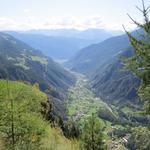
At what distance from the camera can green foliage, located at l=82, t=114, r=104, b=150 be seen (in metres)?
55.2

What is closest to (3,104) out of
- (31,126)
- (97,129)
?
(31,126)

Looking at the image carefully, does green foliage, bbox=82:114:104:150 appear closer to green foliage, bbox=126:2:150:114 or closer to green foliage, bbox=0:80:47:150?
green foliage, bbox=0:80:47:150

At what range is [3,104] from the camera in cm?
2478

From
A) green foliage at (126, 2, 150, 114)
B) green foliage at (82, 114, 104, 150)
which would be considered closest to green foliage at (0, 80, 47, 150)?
green foliage at (126, 2, 150, 114)

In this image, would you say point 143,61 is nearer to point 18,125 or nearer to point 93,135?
point 18,125

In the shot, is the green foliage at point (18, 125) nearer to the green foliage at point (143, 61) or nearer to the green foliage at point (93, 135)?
the green foliage at point (143, 61)

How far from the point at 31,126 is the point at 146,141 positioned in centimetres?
778

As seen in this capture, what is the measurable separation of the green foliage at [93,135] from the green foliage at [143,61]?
102 ft

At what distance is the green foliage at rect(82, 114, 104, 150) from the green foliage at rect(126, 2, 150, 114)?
31.2 meters

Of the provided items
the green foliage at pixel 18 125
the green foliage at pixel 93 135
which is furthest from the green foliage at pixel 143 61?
the green foliage at pixel 93 135

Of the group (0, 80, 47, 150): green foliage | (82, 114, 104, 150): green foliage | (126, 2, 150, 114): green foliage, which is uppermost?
(126, 2, 150, 114): green foliage

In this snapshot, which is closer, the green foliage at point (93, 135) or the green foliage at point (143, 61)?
the green foliage at point (143, 61)

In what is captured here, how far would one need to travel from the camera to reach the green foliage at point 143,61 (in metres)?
24.0

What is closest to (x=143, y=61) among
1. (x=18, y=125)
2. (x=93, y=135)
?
(x=18, y=125)
